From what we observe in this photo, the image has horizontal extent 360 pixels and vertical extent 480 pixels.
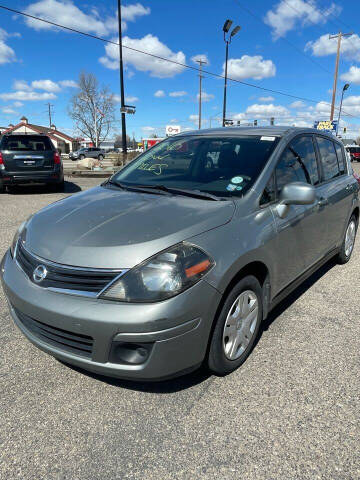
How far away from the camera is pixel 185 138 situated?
3689mm

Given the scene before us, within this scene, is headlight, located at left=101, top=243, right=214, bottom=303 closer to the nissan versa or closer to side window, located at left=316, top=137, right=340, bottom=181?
the nissan versa

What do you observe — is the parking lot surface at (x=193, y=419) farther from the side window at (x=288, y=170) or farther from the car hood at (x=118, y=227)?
the side window at (x=288, y=170)

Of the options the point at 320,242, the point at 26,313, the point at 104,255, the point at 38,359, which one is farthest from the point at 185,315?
the point at 320,242

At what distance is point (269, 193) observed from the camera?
2.70m

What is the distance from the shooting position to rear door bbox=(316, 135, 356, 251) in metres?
3.64

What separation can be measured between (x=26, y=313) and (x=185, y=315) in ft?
3.21

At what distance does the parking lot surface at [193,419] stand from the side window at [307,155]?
4.96 feet

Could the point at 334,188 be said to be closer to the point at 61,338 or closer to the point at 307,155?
the point at 307,155

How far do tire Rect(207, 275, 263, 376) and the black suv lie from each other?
8685mm

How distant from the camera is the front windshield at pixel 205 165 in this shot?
2789mm

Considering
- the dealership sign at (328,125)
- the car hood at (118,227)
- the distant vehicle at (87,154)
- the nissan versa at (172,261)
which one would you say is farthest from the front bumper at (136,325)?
the distant vehicle at (87,154)

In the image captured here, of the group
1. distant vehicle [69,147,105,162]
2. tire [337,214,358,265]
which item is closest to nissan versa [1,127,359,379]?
tire [337,214,358,265]

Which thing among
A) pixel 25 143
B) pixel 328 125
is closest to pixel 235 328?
pixel 25 143

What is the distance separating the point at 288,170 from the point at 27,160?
27.7ft
